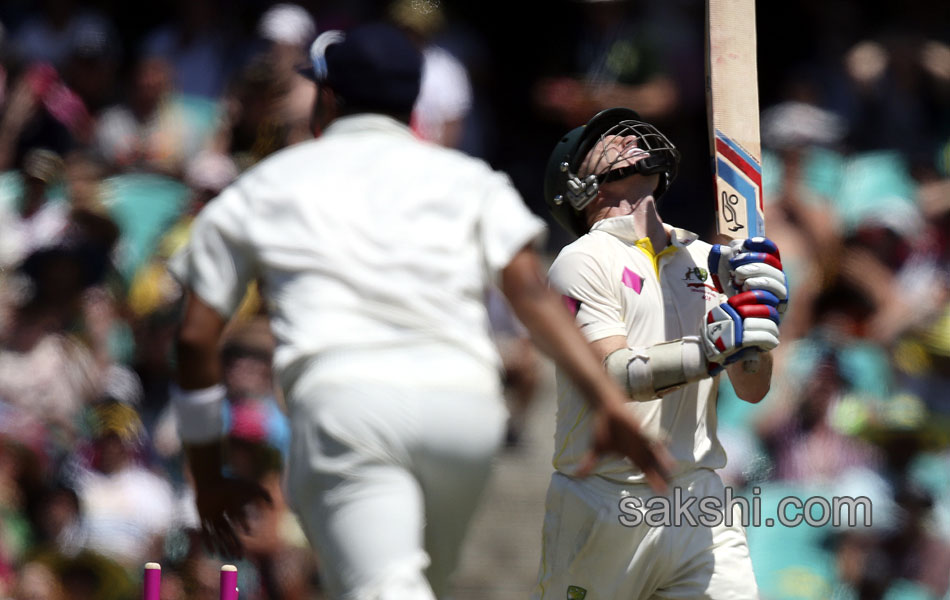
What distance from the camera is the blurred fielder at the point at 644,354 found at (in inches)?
188

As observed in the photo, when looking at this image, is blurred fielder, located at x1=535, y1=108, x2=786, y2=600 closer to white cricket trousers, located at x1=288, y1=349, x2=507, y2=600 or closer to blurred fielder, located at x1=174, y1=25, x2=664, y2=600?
blurred fielder, located at x1=174, y1=25, x2=664, y2=600

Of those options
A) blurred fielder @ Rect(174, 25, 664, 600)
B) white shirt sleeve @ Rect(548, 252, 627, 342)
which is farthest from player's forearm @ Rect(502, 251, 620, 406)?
white shirt sleeve @ Rect(548, 252, 627, 342)

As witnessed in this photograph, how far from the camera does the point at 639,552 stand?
4934 mm

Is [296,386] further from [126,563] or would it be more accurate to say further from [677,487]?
[126,563]

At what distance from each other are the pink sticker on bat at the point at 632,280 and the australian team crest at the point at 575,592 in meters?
0.93

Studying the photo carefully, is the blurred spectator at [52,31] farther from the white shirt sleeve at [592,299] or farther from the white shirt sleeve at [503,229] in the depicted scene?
the white shirt sleeve at [503,229]

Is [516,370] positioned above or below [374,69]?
below

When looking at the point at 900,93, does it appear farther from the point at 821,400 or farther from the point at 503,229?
the point at 503,229

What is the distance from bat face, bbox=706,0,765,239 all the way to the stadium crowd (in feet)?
13.1

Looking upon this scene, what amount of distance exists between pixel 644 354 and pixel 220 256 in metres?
1.37

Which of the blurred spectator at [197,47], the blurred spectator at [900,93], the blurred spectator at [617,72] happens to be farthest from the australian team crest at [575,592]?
the blurred spectator at [197,47]

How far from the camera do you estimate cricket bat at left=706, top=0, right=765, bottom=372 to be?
5207mm

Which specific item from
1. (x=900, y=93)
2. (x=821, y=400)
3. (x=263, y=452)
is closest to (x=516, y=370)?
(x=263, y=452)

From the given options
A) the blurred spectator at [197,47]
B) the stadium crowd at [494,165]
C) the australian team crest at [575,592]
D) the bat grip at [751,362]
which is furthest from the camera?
the blurred spectator at [197,47]
